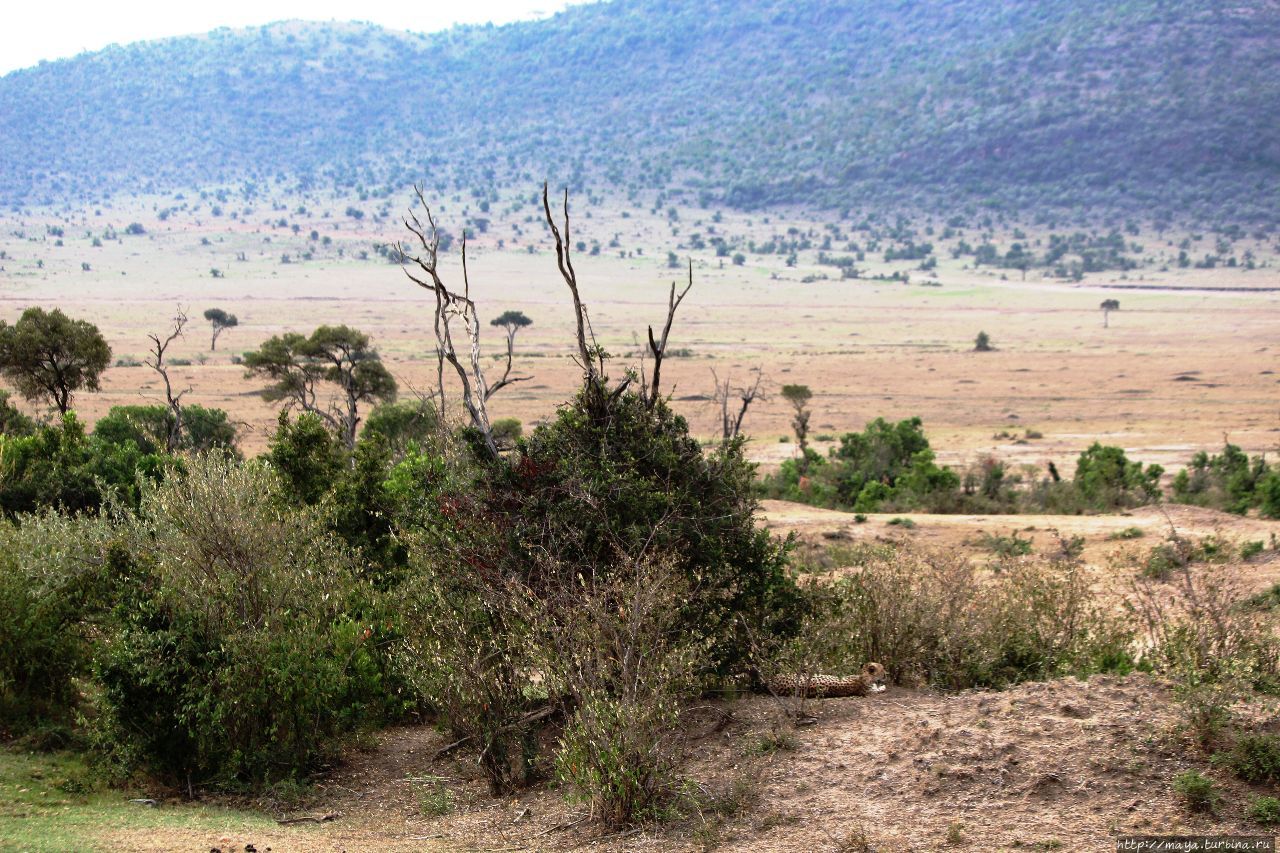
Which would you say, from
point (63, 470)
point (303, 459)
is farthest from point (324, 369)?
point (303, 459)

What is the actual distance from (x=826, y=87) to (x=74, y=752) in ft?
570

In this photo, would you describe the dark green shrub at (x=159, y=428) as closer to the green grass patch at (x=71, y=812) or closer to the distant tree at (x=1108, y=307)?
the green grass patch at (x=71, y=812)

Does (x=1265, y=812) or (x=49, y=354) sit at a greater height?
(x=49, y=354)

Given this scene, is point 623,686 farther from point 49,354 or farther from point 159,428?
point 49,354

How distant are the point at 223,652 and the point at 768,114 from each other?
166073mm

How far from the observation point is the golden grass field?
40562 mm

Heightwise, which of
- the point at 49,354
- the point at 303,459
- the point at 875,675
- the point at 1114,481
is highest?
the point at 49,354

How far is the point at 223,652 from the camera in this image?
31.0ft

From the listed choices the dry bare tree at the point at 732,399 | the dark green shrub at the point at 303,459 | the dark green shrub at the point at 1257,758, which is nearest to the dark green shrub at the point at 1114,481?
the dry bare tree at the point at 732,399

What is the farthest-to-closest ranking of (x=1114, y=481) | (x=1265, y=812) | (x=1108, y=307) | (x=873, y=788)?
1. (x=1108, y=307)
2. (x=1114, y=481)
3. (x=873, y=788)
4. (x=1265, y=812)

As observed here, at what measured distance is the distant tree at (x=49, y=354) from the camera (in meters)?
24.8

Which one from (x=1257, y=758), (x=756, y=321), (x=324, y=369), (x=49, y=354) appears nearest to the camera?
(x=1257, y=758)

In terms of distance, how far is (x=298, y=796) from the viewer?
9.31 metres

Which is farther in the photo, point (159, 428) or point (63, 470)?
point (159, 428)
